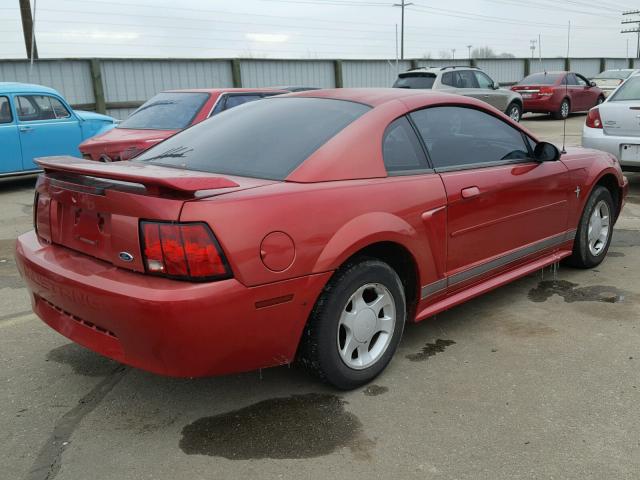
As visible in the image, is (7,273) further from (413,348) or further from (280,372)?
(413,348)

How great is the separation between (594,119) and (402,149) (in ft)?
18.1

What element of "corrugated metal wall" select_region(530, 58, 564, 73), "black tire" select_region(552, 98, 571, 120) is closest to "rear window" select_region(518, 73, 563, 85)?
"black tire" select_region(552, 98, 571, 120)

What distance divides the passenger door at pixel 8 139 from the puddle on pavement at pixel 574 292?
789 centimetres

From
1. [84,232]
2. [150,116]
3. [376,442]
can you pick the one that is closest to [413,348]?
[376,442]

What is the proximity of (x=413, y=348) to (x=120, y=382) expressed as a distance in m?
1.60

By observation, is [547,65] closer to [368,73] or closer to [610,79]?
[610,79]

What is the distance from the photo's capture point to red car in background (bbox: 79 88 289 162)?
762 cm

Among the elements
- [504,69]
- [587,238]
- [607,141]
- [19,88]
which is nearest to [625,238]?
[587,238]

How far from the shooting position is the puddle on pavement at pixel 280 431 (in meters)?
2.55

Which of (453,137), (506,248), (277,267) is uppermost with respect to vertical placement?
(453,137)

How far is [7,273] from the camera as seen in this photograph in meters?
5.14

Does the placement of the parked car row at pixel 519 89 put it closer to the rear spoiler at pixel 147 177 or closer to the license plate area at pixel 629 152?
the license plate area at pixel 629 152

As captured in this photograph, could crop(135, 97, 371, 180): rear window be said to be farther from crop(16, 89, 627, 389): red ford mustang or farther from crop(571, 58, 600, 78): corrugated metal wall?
crop(571, 58, 600, 78): corrugated metal wall

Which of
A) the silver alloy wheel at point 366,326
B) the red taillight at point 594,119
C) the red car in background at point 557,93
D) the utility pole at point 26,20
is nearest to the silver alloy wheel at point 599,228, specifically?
the silver alloy wheel at point 366,326
